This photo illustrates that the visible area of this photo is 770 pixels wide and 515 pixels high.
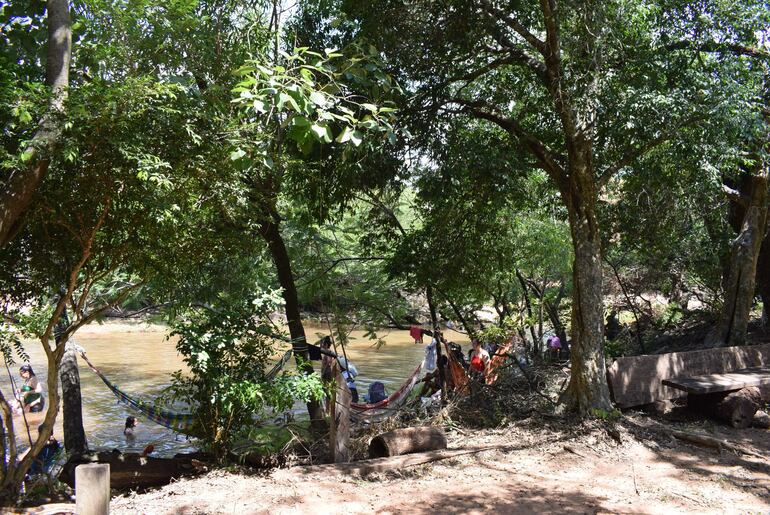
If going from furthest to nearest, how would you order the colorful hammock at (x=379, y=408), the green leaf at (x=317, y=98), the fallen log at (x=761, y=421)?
the colorful hammock at (x=379, y=408) → the fallen log at (x=761, y=421) → the green leaf at (x=317, y=98)

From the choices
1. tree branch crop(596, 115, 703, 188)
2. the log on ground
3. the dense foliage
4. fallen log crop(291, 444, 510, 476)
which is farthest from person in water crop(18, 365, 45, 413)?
the log on ground

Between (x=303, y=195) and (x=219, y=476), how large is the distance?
3.18 m

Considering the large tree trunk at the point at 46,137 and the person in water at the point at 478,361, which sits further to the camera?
the person in water at the point at 478,361

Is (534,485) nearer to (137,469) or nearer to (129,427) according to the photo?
(137,469)

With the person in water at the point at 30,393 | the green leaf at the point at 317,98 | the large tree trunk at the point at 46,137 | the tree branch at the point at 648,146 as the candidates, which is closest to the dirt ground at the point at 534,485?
the large tree trunk at the point at 46,137

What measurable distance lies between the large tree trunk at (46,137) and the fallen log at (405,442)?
332 centimetres

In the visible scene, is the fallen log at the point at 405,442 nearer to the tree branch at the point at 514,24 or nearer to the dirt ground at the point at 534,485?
the dirt ground at the point at 534,485

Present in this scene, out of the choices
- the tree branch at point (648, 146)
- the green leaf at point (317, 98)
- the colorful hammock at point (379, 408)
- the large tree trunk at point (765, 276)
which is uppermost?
the tree branch at point (648, 146)

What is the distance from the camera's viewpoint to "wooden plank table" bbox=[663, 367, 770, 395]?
625 cm

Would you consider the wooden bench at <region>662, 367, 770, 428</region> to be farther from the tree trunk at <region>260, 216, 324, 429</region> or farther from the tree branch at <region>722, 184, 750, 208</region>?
the tree trunk at <region>260, 216, 324, 429</region>

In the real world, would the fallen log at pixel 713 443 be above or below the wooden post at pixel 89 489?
below

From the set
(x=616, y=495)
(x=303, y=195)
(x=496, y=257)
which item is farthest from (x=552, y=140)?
(x=616, y=495)

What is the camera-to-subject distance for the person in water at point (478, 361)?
764cm

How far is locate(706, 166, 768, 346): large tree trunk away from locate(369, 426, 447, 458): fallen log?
510cm
